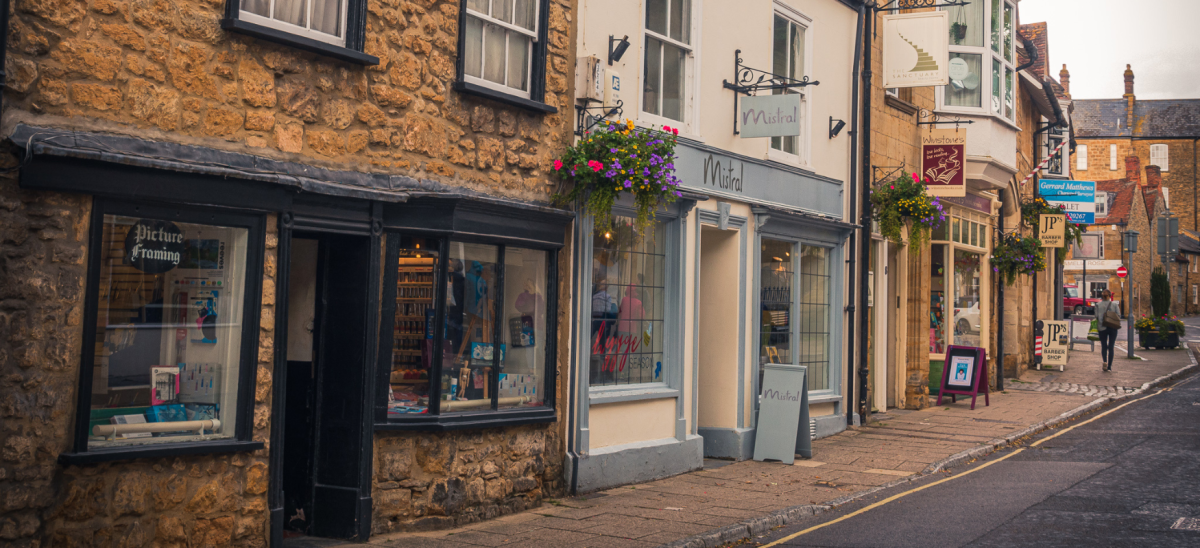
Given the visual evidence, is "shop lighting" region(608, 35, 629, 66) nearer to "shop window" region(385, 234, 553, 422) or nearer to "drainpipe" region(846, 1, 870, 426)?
"shop window" region(385, 234, 553, 422)

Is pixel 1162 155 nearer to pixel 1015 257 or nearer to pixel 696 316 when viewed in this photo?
pixel 1015 257

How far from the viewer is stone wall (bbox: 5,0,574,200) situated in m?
5.82

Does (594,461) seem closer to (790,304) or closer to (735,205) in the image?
(735,205)

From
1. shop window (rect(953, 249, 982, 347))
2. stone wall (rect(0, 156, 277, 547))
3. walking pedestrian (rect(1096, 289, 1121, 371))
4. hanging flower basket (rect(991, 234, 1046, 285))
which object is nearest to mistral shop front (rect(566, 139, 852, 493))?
stone wall (rect(0, 156, 277, 547))

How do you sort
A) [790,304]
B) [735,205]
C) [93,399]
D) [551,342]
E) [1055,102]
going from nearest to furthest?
1. [93,399]
2. [551,342]
3. [735,205]
4. [790,304]
5. [1055,102]

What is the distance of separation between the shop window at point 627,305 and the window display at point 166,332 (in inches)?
158

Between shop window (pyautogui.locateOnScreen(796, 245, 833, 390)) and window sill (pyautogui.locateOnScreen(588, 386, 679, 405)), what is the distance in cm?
346

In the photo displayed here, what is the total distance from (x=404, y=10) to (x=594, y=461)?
450 cm

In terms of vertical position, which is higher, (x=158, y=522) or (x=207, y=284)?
(x=207, y=284)

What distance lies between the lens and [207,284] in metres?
6.65

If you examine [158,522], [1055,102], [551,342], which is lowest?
[158,522]

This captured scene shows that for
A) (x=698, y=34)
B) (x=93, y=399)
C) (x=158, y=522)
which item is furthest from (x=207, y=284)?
(x=698, y=34)

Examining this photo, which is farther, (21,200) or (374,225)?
(374,225)

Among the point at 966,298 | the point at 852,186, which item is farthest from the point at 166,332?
the point at 966,298
